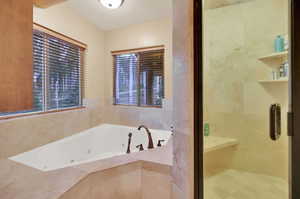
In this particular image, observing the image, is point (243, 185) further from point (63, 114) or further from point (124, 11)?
point (124, 11)

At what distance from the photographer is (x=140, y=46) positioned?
3633mm

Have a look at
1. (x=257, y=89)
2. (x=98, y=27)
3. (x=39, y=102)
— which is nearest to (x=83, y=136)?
(x=39, y=102)

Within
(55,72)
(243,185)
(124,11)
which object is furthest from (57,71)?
(243,185)

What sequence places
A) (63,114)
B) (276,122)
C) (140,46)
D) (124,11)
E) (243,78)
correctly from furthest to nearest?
(140,46) → (124,11) → (63,114) → (243,78) → (276,122)

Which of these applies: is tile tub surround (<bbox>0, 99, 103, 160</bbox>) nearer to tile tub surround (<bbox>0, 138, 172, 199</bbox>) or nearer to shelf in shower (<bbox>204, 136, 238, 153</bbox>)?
tile tub surround (<bbox>0, 138, 172, 199</bbox>)

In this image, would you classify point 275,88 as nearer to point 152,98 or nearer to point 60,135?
point 152,98

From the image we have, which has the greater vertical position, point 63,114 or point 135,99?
point 135,99

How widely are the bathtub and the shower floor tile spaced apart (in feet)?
3.13

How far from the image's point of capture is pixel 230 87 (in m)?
2.23

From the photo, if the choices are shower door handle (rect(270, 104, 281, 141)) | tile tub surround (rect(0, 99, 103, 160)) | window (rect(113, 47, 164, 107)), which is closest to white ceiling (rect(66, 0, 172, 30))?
window (rect(113, 47, 164, 107))

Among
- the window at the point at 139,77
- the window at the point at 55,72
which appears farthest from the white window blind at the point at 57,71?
the window at the point at 139,77

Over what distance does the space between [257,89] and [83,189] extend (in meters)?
1.95

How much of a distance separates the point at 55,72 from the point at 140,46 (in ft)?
5.09

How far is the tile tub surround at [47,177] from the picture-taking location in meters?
1.04
